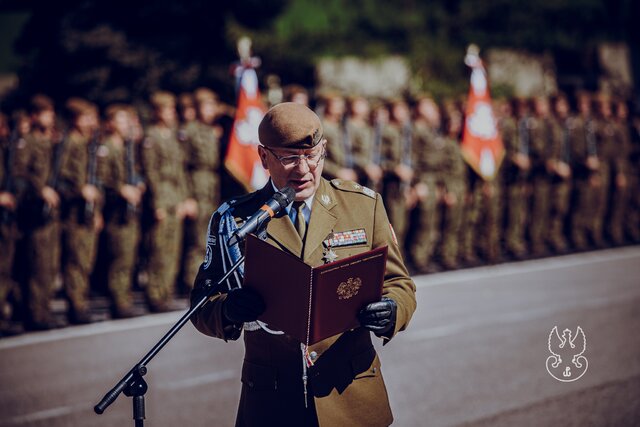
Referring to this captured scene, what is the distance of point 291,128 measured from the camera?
3.30 metres

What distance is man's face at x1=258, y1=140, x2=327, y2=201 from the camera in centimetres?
336

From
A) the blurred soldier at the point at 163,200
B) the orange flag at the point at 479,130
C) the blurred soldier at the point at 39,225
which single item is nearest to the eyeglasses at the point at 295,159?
the blurred soldier at the point at 39,225

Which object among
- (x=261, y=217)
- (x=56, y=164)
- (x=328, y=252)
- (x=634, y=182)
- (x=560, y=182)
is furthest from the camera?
(x=634, y=182)

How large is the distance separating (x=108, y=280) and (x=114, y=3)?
9181 mm

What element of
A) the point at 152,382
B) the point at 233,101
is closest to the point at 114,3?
the point at 233,101

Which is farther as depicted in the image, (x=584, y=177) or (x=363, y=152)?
(x=584, y=177)

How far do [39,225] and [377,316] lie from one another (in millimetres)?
7090

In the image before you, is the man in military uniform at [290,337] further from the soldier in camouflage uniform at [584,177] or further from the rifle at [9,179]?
the soldier in camouflage uniform at [584,177]

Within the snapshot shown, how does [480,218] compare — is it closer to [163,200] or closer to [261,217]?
[163,200]

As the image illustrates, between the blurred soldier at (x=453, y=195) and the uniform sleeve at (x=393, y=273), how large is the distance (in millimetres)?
9797

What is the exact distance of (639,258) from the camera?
43.4 ft

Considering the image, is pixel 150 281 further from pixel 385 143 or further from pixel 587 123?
pixel 587 123

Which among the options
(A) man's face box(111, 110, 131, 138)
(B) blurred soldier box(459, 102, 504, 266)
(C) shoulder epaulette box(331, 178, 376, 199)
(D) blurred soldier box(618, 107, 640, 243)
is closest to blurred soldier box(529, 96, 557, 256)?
(B) blurred soldier box(459, 102, 504, 266)

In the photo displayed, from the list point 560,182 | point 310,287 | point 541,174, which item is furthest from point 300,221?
point 560,182
